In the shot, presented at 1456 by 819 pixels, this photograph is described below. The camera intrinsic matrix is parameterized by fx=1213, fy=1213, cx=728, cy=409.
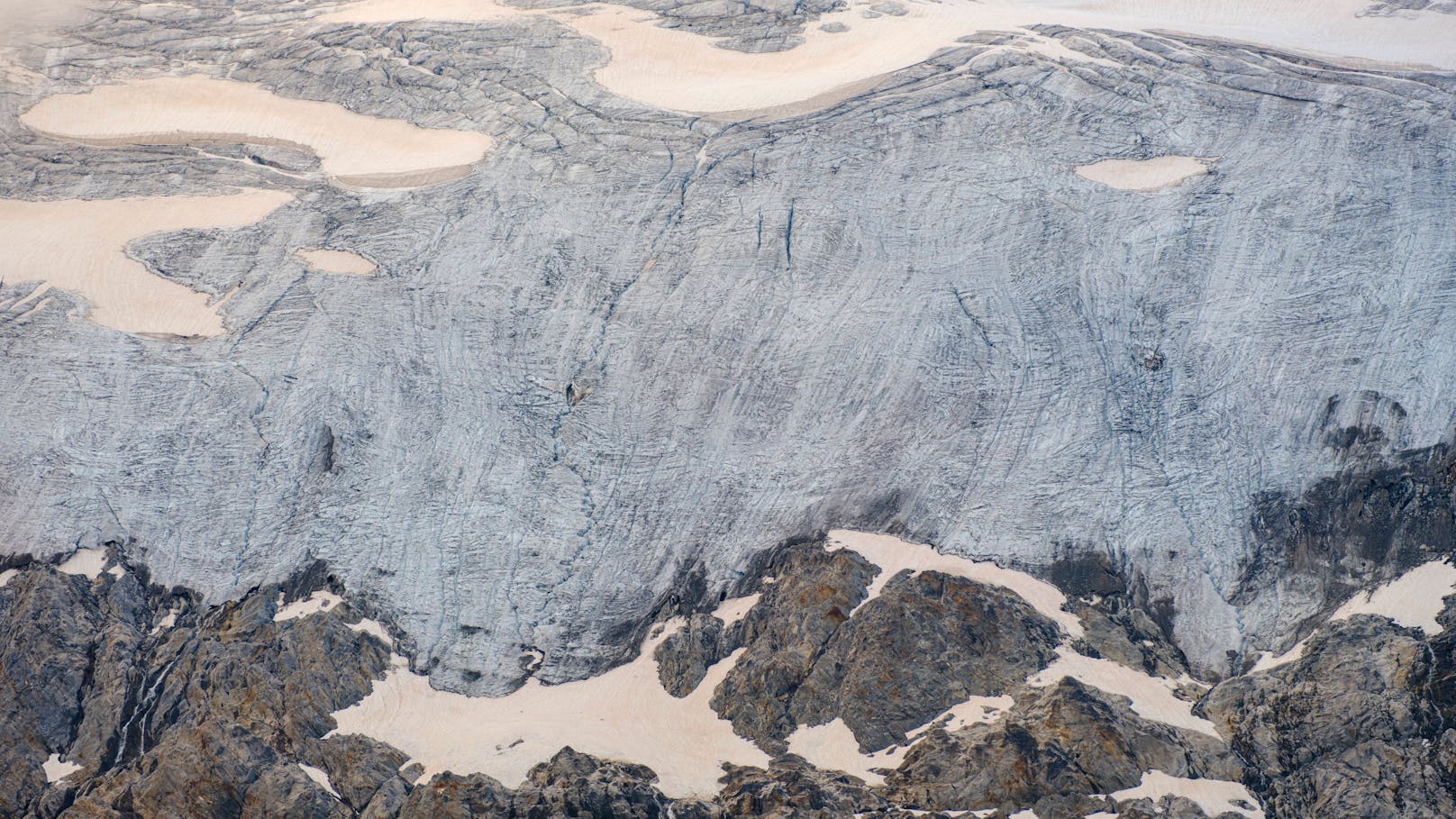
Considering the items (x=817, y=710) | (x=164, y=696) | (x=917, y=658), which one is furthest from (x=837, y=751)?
(x=164, y=696)

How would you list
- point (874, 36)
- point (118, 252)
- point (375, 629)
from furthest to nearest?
1. point (874, 36)
2. point (118, 252)
3. point (375, 629)

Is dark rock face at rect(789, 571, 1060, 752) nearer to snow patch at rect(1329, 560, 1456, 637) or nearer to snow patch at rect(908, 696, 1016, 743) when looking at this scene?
snow patch at rect(908, 696, 1016, 743)

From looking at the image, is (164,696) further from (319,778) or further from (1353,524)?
(1353,524)

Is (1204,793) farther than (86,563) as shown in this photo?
No

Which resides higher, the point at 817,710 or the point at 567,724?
the point at 817,710

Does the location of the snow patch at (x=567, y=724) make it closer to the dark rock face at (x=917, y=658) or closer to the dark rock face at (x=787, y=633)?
the dark rock face at (x=787, y=633)

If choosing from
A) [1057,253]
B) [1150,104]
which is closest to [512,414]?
[1057,253]
